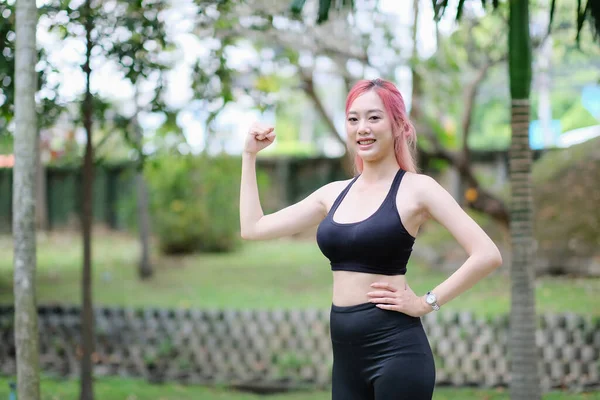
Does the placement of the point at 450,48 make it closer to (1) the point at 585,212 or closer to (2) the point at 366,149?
(1) the point at 585,212

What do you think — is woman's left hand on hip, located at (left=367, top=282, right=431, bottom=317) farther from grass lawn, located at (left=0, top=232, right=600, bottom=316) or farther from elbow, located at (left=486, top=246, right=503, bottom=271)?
grass lawn, located at (left=0, top=232, right=600, bottom=316)

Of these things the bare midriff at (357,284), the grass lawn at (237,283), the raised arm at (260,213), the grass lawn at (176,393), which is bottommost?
the grass lawn at (176,393)

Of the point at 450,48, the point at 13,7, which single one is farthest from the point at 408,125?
the point at 450,48

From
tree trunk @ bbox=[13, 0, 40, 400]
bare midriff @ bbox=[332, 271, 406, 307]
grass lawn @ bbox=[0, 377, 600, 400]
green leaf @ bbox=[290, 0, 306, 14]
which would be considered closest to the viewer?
bare midriff @ bbox=[332, 271, 406, 307]

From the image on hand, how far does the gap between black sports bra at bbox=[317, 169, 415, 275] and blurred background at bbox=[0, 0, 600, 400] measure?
5.60 feet

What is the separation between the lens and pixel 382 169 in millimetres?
3191

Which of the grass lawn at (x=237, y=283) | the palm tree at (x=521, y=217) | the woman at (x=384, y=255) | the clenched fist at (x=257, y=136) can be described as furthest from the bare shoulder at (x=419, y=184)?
the grass lawn at (x=237, y=283)

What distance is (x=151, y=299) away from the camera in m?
10.9

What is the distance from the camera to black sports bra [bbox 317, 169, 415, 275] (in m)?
2.98

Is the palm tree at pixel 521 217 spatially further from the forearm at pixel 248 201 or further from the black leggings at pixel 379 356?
the black leggings at pixel 379 356

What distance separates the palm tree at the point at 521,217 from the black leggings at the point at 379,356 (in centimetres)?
249

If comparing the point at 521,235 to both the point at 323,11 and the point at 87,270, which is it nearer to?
the point at 323,11

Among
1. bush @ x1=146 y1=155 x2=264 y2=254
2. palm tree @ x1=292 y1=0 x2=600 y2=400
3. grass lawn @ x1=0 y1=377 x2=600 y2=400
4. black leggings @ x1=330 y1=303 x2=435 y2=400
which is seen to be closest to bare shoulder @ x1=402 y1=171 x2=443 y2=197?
black leggings @ x1=330 y1=303 x2=435 y2=400

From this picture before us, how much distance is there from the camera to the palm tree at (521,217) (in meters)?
5.15
